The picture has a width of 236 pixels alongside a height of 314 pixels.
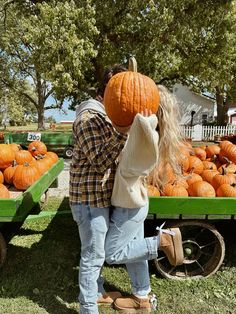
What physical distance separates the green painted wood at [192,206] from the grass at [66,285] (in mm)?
793

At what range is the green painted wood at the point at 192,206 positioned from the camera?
3.17 metres

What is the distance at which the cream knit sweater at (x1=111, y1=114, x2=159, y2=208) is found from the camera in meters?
2.09

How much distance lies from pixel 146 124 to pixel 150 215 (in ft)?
4.49

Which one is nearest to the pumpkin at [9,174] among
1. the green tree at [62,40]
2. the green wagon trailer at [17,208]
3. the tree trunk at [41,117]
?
the green wagon trailer at [17,208]

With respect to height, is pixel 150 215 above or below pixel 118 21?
below

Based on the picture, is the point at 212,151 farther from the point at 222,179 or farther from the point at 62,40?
the point at 62,40

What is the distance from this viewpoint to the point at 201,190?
3.44 metres

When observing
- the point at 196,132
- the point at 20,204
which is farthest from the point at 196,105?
the point at 20,204

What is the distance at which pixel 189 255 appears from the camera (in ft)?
11.7

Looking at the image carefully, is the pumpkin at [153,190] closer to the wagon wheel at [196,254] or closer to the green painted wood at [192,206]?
the green painted wood at [192,206]

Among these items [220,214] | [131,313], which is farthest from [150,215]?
[131,313]

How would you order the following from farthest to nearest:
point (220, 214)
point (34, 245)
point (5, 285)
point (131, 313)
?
point (34, 245) → point (5, 285) → point (220, 214) → point (131, 313)

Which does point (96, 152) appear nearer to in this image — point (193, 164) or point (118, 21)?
point (193, 164)

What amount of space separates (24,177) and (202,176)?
80.0 inches
